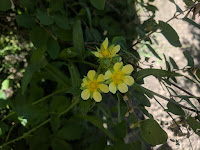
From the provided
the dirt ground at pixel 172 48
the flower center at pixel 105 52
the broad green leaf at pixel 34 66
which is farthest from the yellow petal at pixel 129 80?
the dirt ground at pixel 172 48

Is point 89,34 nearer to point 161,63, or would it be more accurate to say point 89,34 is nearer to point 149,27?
point 149,27

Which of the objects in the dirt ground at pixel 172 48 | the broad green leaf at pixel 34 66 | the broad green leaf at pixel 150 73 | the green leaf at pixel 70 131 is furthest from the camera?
the dirt ground at pixel 172 48

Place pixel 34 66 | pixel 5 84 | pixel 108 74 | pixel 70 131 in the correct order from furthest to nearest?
pixel 70 131, pixel 5 84, pixel 34 66, pixel 108 74

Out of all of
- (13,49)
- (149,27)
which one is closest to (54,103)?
(13,49)

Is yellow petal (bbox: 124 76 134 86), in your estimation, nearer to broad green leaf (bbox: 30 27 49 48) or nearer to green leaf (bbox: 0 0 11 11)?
broad green leaf (bbox: 30 27 49 48)

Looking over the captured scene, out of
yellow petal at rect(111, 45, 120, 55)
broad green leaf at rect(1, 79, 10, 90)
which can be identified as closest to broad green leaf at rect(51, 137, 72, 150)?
broad green leaf at rect(1, 79, 10, 90)

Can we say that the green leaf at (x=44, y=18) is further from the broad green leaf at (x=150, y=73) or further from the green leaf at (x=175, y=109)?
the green leaf at (x=175, y=109)

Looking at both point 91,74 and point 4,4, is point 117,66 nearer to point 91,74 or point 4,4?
point 91,74

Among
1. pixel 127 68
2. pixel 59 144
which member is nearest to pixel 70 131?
pixel 59 144
